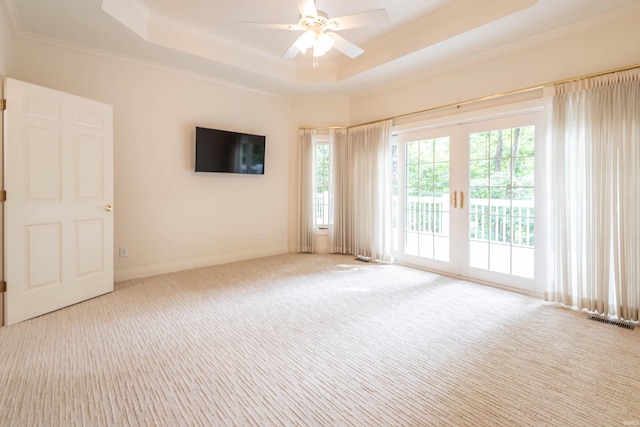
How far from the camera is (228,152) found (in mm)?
4926

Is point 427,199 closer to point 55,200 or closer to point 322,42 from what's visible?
point 322,42

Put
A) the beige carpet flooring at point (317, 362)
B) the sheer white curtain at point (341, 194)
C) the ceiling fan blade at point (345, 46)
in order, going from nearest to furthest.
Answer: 1. the beige carpet flooring at point (317, 362)
2. the ceiling fan blade at point (345, 46)
3. the sheer white curtain at point (341, 194)

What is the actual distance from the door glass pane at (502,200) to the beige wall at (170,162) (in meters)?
3.33

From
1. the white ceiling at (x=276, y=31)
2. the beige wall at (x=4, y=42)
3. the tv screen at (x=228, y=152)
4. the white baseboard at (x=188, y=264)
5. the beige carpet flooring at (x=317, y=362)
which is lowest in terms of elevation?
the beige carpet flooring at (x=317, y=362)

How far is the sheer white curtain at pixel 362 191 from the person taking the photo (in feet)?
16.9

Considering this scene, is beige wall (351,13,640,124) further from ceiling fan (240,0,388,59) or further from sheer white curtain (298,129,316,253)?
ceiling fan (240,0,388,59)

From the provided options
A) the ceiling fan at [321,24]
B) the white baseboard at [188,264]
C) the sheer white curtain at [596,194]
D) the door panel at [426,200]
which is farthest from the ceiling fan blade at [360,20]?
the white baseboard at [188,264]

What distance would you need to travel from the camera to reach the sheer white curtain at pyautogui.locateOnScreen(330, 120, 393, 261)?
5.16m

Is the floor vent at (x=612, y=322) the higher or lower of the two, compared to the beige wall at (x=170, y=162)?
lower

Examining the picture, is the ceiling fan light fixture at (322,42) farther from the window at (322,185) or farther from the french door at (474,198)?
the window at (322,185)

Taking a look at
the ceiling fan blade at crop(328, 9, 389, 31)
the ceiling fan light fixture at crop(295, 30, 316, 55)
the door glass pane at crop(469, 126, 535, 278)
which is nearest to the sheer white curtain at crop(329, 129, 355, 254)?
the door glass pane at crop(469, 126, 535, 278)

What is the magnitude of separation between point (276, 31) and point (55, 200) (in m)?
3.12

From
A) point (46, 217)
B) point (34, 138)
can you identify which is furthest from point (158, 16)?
point (46, 217)

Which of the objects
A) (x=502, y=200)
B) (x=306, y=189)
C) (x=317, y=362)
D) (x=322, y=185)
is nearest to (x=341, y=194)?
(x=322, y=185)
